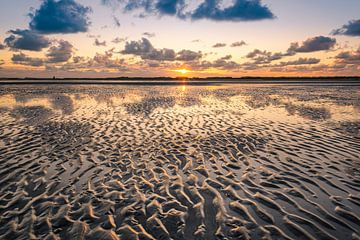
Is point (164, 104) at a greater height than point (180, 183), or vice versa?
point (180, 183)

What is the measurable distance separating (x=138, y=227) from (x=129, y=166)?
4277 mm

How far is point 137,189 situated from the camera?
26.3 ft

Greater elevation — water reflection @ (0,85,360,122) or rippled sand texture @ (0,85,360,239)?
rippled sand texture @ (0,85,360,239)

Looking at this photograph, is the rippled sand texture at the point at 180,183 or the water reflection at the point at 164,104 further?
the water reflection at the point at 164,104

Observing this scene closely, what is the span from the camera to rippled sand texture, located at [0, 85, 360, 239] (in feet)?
19.5

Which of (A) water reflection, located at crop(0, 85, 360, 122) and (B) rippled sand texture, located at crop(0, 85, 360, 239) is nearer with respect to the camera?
(B) rippled sand texture, located at crop(0, 85, 360, 239)

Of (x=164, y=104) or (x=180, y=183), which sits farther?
(x=164, y=104)

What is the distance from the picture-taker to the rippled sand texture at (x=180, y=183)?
5.95 metres

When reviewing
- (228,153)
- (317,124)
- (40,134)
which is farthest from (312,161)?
(40,134)

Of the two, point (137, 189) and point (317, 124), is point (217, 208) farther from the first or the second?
point (317, 124)

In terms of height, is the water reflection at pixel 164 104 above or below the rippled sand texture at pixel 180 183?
below

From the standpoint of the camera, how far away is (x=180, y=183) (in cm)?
845

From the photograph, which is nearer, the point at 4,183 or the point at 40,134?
the point at 4,183

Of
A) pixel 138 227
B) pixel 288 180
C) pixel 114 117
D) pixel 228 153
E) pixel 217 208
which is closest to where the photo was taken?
pixel 138 227
